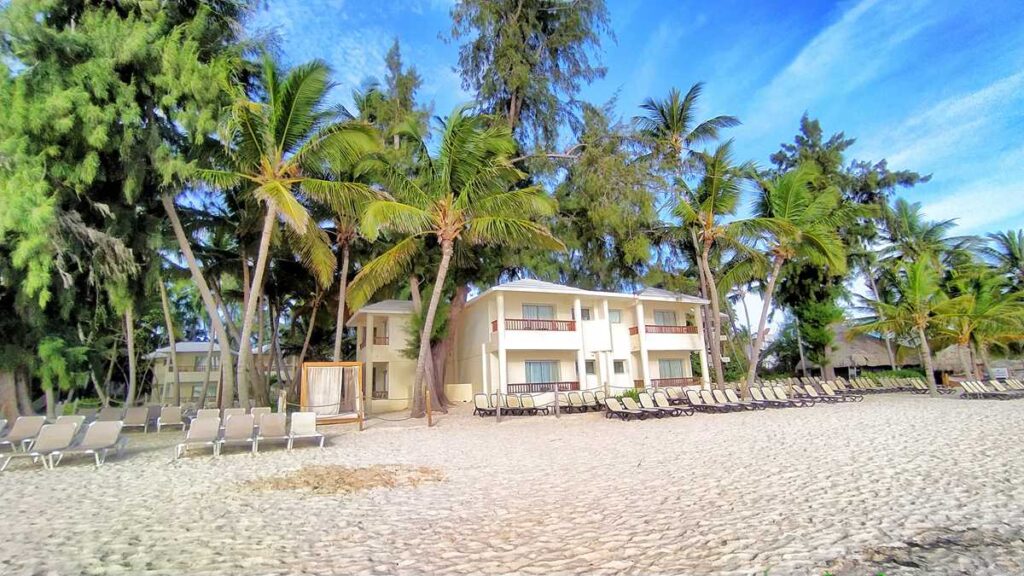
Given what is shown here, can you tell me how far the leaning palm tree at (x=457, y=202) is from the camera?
16.6 meters

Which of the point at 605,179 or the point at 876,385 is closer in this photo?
the point at 605,179

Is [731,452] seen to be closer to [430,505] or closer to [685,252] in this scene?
[430,505]

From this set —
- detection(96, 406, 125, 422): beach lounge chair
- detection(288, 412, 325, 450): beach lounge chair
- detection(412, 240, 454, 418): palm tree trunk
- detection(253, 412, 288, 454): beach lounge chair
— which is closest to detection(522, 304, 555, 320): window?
detection(412, 240, 454, 418): palm tree trunk

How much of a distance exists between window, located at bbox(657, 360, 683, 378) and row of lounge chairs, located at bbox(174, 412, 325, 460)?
20.0 metres

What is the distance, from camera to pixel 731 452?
9016 mm

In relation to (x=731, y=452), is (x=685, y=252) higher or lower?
higher

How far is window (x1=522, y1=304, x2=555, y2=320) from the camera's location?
24.5 metres

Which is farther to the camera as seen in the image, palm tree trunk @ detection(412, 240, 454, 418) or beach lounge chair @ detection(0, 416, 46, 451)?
palm tree trunk @ detection(412, 240, 454, 418)

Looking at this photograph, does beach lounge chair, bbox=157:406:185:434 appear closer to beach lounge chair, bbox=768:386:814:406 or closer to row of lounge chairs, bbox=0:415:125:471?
row of lounge chairs, bbox=0:415:125:471

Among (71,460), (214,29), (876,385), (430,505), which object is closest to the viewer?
(430,505)

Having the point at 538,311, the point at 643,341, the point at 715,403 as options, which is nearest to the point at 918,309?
the point at 715,403

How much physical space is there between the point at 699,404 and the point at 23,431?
1830 centimetres

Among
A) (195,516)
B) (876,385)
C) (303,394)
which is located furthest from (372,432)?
(876,385)

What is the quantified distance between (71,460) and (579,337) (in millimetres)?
18075
